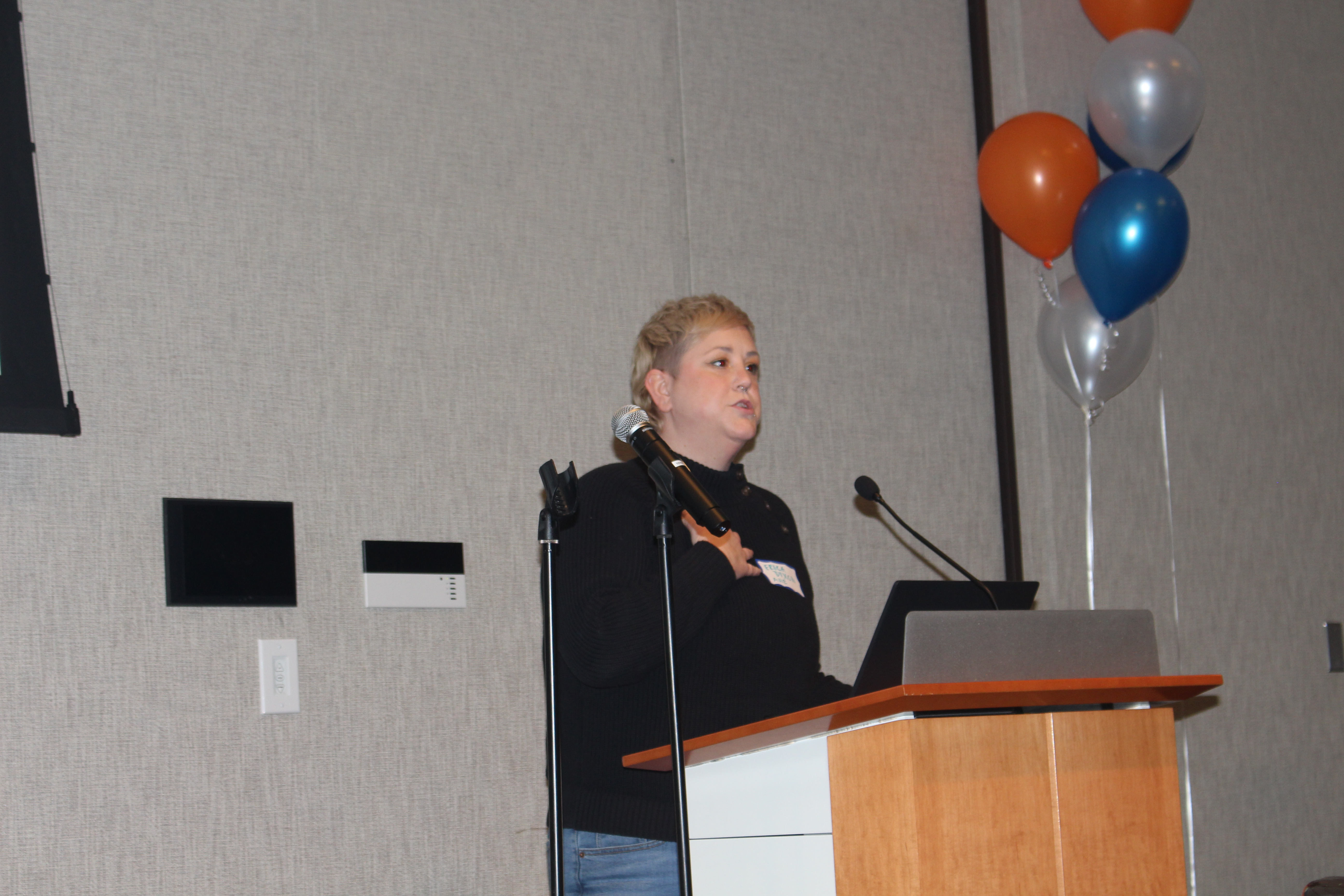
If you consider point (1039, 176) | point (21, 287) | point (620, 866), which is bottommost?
point (620, 866)

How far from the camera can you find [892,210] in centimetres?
316

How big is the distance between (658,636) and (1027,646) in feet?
1.73

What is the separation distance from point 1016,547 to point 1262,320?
1085 mm

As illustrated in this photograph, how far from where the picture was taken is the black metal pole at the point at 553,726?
156 cm

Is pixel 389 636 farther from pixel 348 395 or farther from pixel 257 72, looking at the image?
pixel 257 72

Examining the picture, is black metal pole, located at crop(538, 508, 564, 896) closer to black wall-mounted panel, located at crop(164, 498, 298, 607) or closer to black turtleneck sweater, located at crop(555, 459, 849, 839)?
black turtleneck sweater, located at crop(555, 459, 849, 839)

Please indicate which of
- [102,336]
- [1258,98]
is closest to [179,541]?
[102,336]

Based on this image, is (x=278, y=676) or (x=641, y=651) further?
(x=278, y=676)

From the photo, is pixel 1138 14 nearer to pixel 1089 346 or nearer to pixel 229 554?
pixel 1089 346

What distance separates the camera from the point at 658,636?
178cm

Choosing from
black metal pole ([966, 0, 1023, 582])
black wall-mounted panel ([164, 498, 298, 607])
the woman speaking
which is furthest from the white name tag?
black metal pole ([966, 0, 1023, 582])

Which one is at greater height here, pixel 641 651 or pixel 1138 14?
pixel 1138 14

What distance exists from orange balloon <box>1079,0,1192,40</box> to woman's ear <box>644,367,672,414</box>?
6.01ft

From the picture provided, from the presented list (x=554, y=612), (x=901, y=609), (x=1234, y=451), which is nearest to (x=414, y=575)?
(x=554, y=612)
